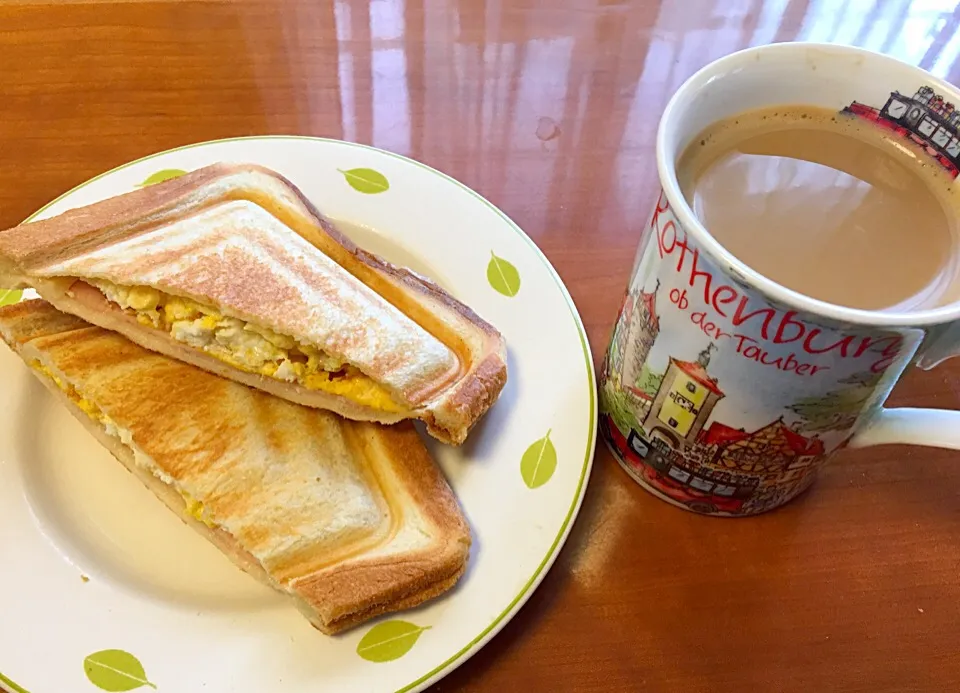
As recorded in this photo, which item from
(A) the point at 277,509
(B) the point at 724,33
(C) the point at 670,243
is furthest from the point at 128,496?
(B) the point at 724,33

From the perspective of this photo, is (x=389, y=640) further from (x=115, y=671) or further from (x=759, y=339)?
(x=759, y=339)

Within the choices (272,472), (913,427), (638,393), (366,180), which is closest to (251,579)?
(272,472)

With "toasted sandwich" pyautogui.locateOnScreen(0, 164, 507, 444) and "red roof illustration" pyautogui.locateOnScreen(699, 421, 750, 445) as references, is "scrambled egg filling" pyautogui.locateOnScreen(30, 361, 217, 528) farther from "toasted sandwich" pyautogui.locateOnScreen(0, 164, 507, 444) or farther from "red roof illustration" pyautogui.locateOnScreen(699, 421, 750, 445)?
"red roof illustration" pyautogui.locateOnScreen(699, 421, 750, 445)

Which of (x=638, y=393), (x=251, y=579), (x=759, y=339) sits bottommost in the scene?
(x=251, y=579)

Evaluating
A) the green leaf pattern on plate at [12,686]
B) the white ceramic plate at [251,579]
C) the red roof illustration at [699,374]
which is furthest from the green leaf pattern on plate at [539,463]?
the green leaf pattern on plate at [12,686]

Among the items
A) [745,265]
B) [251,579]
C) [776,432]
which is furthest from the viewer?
[251,579]

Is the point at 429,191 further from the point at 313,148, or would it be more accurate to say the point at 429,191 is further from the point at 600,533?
the point at 600,533

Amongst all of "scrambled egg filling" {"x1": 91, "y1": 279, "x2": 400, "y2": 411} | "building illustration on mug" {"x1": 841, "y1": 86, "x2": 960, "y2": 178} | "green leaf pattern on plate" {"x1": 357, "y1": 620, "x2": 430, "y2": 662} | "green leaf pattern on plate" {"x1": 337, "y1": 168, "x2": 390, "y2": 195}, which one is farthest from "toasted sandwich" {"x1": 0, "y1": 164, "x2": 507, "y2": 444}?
"building illustration on mug" {"x1": 841, "y1": 86, "x2": 960, "y2": 178}

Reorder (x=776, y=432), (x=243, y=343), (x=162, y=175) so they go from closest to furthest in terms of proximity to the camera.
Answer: (x=776, y=432) < (x=243, y=343) < (x=162, y=175)
